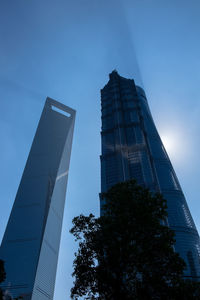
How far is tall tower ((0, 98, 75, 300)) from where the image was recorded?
105m

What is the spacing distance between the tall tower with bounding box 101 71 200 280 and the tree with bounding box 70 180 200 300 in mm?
82941

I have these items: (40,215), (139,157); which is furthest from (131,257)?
(40,215)

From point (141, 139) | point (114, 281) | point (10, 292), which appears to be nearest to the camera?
point (114, 281)

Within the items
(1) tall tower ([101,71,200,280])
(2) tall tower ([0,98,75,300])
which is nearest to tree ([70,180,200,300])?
(1) tall tower ([101,71,200,280])

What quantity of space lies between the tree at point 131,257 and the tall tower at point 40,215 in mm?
99113

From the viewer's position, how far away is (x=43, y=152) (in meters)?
150

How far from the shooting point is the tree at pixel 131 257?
14891 millimetres

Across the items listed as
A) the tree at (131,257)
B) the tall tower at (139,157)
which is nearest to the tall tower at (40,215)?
the tall tower at (139,157)

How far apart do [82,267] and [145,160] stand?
10449cm

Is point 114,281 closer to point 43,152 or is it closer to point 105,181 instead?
point 105,181

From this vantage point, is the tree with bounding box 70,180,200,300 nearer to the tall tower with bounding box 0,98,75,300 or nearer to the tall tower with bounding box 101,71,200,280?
the tall tower with bounding box 101,71,200,280

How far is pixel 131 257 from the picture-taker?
1562 cm

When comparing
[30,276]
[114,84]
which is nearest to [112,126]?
[114,84]

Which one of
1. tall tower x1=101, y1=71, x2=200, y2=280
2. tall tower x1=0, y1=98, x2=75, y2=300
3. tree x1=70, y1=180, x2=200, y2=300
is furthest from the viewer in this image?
tall tower x1=0, y1=98, x2=75, y2=300
